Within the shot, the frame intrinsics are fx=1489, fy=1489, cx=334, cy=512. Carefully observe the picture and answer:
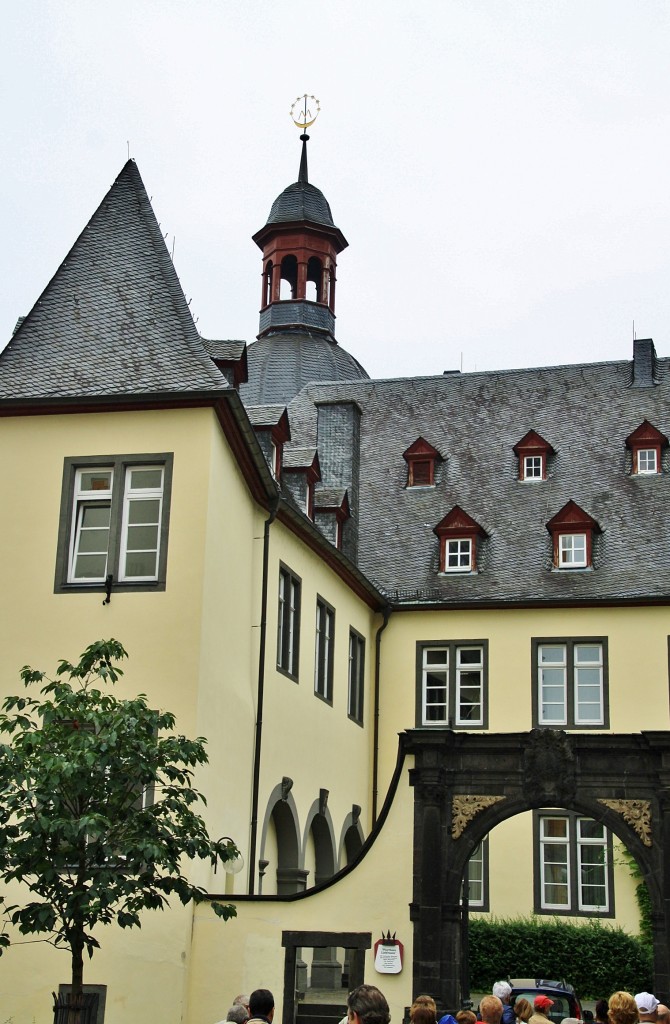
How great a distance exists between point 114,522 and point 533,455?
1439cm

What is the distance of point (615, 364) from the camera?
3341 cm

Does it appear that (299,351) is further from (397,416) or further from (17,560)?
(17,560)

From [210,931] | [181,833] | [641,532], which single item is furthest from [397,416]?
[181,833]

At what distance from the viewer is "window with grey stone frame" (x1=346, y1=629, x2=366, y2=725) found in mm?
27406

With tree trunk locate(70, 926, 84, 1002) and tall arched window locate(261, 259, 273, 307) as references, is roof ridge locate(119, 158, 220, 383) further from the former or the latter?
tall arched window locate(261, 259, 273, 307)

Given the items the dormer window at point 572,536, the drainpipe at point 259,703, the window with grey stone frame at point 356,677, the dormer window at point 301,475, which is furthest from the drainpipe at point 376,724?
the drainpipe at point 259,703

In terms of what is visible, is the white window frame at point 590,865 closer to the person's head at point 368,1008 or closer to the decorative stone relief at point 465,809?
the decorative stone relief at point 465,809

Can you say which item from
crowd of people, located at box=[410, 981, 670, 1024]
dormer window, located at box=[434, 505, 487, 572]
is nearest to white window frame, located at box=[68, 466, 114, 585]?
crowd of people, located at box=[410, 981, 670, 1024]

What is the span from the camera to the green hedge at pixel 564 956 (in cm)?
2636

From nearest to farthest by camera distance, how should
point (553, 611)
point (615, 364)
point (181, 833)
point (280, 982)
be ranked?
point (181, 833) → point (280, 982) → point (553, 611) → point (615, 364)

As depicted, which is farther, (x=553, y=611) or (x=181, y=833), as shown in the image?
(x=553, y=611)

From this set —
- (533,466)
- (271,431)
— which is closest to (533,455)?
(533,466)

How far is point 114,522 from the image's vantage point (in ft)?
61.5

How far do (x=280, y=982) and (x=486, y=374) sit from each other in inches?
779
